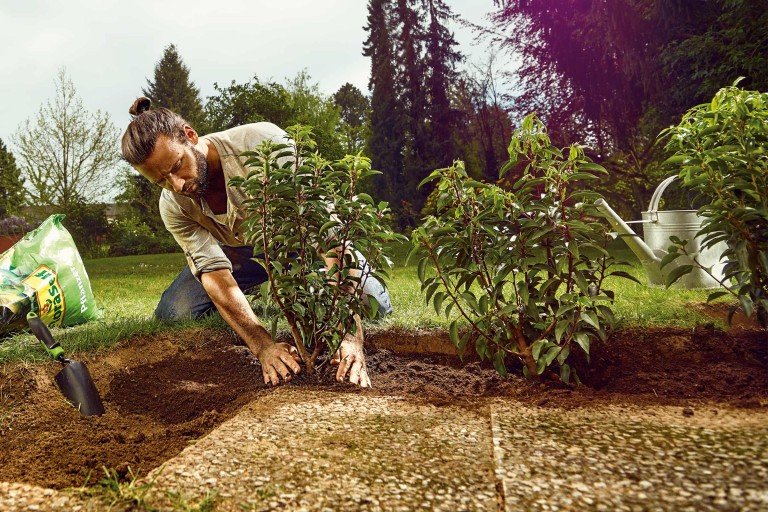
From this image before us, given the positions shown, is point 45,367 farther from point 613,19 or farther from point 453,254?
point 613,19

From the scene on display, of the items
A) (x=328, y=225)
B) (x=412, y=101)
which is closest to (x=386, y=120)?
(x=412, y=101)

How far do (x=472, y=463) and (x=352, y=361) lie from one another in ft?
3.41

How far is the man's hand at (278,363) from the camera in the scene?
232 centimetres

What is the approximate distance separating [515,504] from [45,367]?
2.31 meters

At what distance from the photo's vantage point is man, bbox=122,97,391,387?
244cm

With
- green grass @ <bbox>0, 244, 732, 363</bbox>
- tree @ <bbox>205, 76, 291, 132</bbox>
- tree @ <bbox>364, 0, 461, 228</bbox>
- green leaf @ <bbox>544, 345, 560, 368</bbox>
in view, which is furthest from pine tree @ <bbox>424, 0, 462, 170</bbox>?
green leaf @ <bbox>544, 345, 560, 368</bbox>

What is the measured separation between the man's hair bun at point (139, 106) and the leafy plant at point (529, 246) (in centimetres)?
178

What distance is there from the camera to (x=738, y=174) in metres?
1.87

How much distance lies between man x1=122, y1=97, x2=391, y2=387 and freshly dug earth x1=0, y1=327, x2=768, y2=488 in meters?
0.14

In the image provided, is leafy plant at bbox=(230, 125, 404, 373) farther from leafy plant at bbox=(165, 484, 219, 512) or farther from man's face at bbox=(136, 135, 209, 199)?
leafy plant at bbox=(165, 484, 219, 512)

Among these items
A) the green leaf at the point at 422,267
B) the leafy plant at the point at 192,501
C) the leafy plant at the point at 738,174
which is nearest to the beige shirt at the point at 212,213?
the green leaf at the point at 422,267

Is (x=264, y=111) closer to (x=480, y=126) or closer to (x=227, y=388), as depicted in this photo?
(x=480, y=126)

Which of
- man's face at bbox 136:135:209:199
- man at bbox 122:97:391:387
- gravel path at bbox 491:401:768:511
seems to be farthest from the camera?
man's face at bbox 136:135:209:199

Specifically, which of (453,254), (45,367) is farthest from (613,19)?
(45,367)
